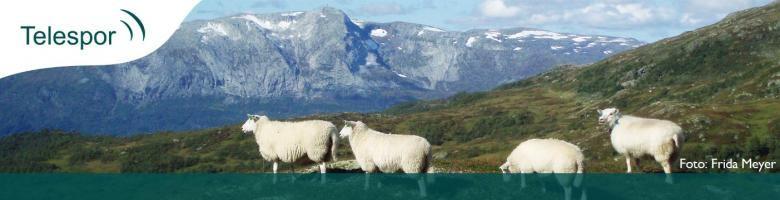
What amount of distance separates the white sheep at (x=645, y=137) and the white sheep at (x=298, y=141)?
1303 centimetres

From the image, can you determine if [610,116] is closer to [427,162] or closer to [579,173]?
[579,173]

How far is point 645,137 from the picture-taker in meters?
32.8

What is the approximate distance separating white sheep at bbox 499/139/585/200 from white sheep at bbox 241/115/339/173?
8944 millimetres

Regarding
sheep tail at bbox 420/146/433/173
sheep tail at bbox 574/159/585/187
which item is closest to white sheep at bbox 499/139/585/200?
sheep tail at bbox 574/159/585/187

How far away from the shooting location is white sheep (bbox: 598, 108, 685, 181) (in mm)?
31938

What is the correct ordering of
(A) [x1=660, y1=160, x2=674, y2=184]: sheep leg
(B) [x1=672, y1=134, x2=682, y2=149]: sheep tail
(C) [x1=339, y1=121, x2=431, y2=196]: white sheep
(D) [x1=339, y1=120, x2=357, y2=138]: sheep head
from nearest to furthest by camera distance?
(C) [x1=339, y1=121, x2=431, y2=196]: white sheep, (A) [x1=660, y1=160, x2=674, y2=184]: sheep leg, (B) [x1=672, y1=134, x2=682, y2=149]: sheep tail, (D) [x1=339, y1=120, x2=357, y2=138]: sheep head

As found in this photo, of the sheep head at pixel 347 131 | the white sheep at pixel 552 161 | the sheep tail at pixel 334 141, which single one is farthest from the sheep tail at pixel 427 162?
the sheep tail at pixel 334 141

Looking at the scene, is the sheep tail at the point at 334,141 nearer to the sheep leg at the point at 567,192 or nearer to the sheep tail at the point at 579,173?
the sheep leg at the point at 567,192

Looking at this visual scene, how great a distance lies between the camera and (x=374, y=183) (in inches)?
1291

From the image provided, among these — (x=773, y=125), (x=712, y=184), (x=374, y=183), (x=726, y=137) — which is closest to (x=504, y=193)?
(x=374, y=183)

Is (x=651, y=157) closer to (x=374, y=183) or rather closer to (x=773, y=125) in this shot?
(x=374, y=183)

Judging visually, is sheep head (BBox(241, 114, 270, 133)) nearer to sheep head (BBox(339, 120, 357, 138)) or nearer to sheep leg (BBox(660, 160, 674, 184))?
sheep head (BBox(339, 120, 357, 138))

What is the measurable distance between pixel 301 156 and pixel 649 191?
1601 centimetres

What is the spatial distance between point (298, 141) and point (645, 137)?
1602 cm
